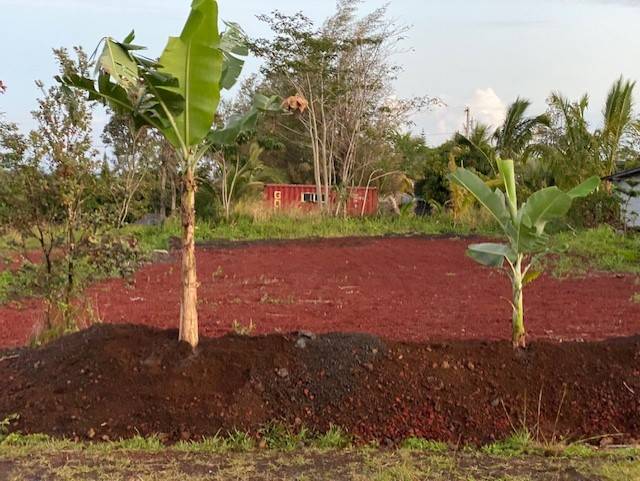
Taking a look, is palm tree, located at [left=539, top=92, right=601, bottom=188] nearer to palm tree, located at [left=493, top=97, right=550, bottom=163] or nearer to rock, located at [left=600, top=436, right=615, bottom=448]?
palm tree, located at [left=493, top=97, right=550, bottom=163]

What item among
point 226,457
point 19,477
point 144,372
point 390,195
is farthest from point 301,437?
point 390,195

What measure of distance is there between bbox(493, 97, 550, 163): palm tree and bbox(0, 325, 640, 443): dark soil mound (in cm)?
2564

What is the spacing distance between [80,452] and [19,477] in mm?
483

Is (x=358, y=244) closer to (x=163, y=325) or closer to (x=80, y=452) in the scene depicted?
(x=163, y=325)

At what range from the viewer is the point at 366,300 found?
10.6 metres

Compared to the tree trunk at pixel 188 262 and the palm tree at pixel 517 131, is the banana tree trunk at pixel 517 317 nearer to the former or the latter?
the tree trunk at pixel 188 262

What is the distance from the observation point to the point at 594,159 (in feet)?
80.6

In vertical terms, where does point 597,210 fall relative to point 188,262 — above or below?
above

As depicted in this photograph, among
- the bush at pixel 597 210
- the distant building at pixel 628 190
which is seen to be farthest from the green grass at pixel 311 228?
the distant building at pixel 628 190

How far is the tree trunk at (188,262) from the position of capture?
16.6 ft

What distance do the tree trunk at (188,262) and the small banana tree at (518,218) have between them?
196cm

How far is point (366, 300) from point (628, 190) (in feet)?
48.3

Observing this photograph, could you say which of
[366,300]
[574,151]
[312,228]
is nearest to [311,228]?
[312,228]

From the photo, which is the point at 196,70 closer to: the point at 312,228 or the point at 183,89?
the point at 183,89
